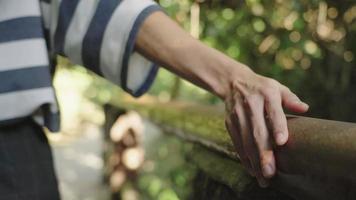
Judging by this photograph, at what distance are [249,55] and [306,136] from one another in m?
1.94

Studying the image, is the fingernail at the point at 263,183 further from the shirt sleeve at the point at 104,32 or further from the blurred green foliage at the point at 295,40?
the blurred green foliage at the point at 295,40

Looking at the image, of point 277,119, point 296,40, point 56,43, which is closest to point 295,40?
point 296,40

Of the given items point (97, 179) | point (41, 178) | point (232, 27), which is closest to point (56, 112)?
point (41, 178)

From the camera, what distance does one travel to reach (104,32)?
0.97 m

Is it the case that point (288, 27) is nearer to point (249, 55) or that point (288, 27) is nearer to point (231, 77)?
point (249, 55)

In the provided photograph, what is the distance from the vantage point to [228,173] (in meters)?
1.08

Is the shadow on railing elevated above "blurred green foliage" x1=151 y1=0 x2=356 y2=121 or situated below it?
above

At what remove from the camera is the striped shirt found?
944 mm

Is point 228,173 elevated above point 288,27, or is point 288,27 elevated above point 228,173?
point 228,173

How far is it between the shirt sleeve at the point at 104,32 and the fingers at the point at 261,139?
0.22 metres

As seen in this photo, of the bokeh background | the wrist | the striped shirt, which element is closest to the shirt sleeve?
the striped shirt

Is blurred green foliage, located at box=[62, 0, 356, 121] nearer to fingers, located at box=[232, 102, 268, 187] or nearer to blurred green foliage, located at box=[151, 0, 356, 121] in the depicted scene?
blurred green foliage, located at box=[151, 0, 356, 121]

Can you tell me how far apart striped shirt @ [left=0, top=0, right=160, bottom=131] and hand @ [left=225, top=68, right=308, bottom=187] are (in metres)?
0.19

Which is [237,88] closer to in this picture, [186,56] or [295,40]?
[186,56]
